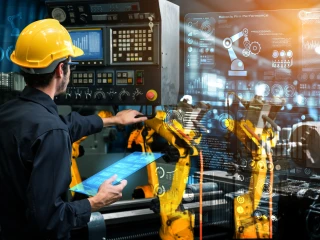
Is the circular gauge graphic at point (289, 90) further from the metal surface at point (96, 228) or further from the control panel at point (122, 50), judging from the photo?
the metal surface at point (96, 228)

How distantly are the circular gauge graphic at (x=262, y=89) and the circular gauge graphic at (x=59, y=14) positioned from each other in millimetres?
1474

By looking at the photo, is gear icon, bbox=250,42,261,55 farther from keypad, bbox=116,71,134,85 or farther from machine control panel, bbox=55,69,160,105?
keypad, bbox=116,71,134,85

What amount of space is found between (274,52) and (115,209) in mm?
1627

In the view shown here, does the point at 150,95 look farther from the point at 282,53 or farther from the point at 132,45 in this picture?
the point at 282,53

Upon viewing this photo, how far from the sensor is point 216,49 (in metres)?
3.24

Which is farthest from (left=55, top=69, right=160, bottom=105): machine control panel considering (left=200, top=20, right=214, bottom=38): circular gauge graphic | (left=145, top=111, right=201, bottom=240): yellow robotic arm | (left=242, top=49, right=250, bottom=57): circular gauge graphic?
(left=242, top=49, right=250, bottom=57): circular gauge graphic

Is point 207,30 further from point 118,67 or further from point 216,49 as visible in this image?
point 118,67

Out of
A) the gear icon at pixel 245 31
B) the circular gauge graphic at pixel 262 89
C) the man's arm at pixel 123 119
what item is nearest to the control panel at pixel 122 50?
the man's arm at pixel 123 119

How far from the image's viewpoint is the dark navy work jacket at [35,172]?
175 cm

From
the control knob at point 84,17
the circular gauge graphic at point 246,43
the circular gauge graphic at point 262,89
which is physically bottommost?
the circular gauge graphic at point 262,89

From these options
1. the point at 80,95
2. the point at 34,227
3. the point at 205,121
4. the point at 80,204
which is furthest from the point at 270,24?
the point at 34,227

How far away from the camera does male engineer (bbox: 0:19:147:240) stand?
176cm

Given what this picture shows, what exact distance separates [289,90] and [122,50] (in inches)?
48.4

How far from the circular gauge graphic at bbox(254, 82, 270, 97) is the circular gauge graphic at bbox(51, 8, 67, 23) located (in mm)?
1474
